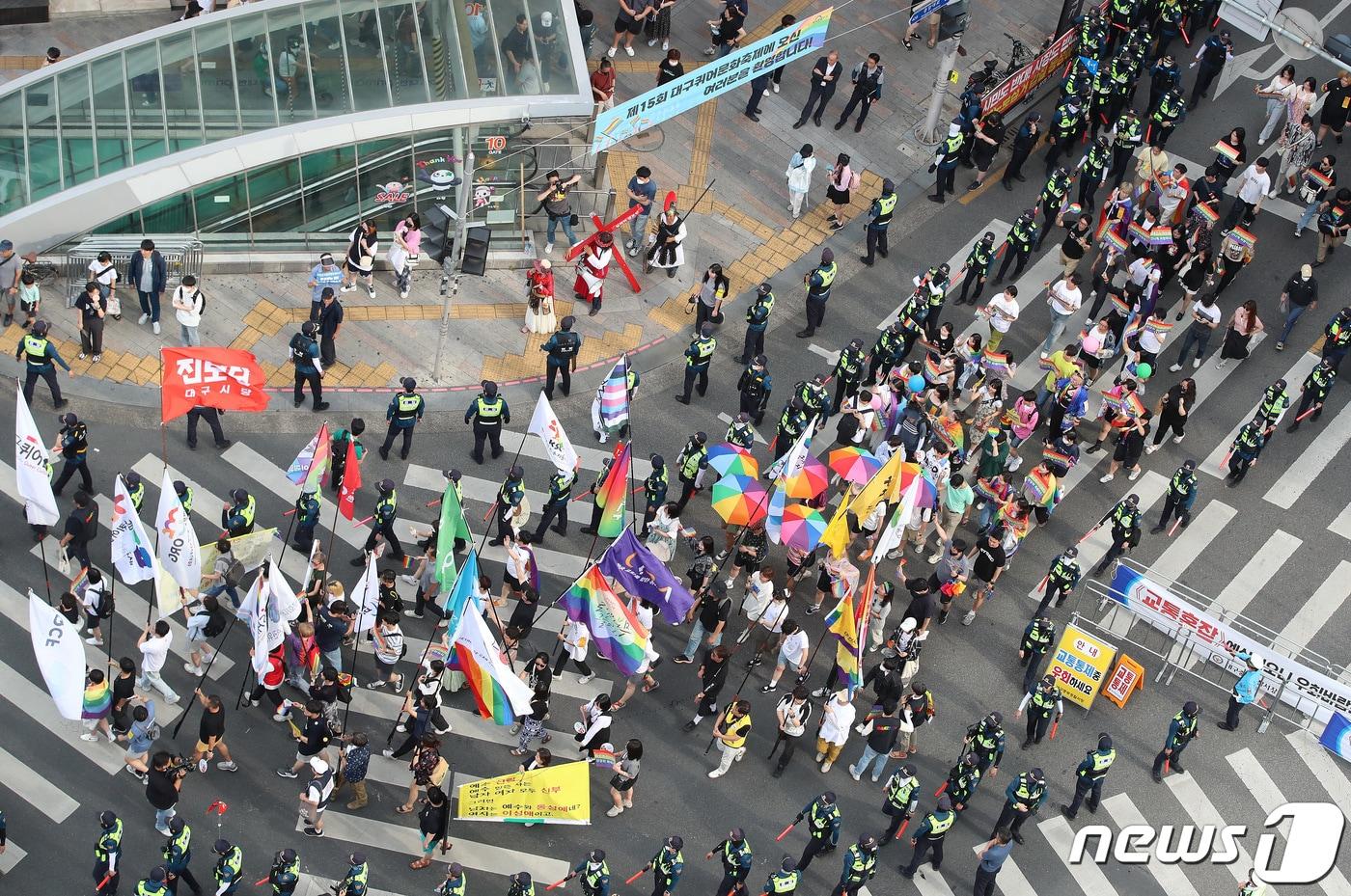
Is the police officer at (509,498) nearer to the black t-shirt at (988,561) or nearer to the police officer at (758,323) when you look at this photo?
the police officer at (758,323)

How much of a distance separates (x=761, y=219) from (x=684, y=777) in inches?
507

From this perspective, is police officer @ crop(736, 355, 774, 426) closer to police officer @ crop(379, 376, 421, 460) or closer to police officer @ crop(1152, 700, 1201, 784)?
police officer @ crop(379, 376, 421, 460)

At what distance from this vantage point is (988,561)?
3055 centimetres

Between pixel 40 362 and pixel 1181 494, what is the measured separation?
1814cm

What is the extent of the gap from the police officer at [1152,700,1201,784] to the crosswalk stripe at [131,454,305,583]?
42.9ft

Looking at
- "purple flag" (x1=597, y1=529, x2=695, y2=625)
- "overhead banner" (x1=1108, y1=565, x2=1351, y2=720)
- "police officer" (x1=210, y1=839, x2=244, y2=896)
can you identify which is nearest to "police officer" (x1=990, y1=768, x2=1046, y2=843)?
"overhead banner" (x1=1108, y1=565, x2=1351, y2=720)

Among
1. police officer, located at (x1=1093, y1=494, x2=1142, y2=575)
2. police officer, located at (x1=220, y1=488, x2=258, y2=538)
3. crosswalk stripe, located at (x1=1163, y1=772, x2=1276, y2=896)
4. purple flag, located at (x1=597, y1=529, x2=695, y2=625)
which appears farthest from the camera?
police officer, located at (x1=1093, y1=494, x2=1142, y2=575)

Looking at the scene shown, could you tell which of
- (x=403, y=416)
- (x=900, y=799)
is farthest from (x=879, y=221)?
(x=900, y=799)

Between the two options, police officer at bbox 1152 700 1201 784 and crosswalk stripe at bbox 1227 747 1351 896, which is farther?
crosswalk stripe at bbox 1227 747 1351 896

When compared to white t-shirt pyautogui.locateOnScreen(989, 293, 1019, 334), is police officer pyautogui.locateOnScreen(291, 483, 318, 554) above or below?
below

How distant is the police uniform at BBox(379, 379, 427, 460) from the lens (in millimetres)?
31062

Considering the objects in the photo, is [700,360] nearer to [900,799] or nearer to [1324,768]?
[900,799]

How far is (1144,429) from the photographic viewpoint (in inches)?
1308

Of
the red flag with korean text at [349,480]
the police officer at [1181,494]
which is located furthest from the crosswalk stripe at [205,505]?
the police officer at [1181,494]
